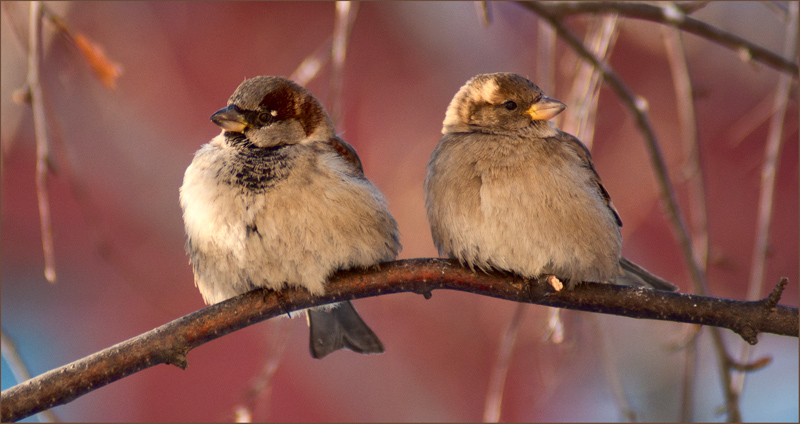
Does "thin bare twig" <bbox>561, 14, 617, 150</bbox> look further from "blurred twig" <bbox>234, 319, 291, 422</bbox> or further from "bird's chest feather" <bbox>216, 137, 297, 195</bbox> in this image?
"blurred twig" <bbox>234, 319, 291, 422</bbox>

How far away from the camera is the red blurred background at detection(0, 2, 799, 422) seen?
4262mm

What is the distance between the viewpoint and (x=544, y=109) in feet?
7.57

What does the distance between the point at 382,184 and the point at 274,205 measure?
2.01 meters

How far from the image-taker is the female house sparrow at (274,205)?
2.04 m

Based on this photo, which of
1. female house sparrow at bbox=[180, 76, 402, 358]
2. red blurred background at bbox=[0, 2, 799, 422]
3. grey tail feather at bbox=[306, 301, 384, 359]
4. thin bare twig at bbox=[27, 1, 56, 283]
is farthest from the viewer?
red blurred background at bbox=[0, 2, 799, 422]

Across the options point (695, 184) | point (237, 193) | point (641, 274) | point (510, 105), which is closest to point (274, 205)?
point (237, 193)

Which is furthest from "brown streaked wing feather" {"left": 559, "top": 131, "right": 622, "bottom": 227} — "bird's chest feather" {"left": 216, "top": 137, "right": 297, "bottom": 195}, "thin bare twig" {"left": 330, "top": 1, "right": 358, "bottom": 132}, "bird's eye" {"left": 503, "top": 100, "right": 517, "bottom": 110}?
"bird's chest feather" {"left": 216, "top": 137, "right": 297, "bottom": 195}

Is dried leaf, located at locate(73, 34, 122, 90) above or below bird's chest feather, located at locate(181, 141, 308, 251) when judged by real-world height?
above

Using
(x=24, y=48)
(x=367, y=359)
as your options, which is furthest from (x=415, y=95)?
(x=24, y=48)

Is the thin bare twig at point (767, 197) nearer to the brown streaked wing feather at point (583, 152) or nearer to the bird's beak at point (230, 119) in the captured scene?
the brown streaked wing feather at point (583, 152)

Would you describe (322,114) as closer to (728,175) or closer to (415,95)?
(415,95)

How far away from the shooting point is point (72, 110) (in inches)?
163

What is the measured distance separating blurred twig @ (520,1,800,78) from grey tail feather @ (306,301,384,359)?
1296mm

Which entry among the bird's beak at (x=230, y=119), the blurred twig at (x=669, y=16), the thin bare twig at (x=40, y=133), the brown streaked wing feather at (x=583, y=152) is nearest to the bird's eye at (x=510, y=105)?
the brown streaked wing feather at (x=583, y=152)
